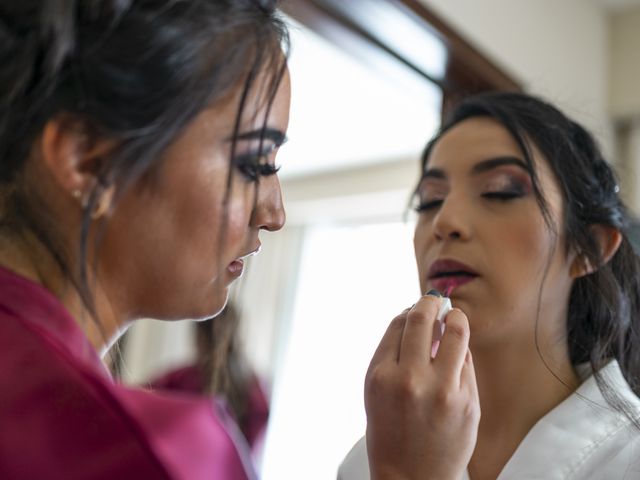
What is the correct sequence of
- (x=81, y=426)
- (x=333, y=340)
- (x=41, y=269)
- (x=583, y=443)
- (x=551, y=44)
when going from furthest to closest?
(x=333, y=340) < (x=551, y=44) < (x=583, y=443) < (x=41, y=269) < (x=81, y=426)

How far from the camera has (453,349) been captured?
668mm

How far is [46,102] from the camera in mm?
494

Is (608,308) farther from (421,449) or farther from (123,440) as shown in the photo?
(123,440)

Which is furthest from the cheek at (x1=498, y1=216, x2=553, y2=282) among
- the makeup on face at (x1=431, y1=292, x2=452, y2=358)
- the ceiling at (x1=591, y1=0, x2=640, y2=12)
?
the ceiling at (x1=591, y1=0, x2=640, y2=12)

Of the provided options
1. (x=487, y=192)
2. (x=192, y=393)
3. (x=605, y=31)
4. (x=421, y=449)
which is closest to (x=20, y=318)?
(x=421, y=449)

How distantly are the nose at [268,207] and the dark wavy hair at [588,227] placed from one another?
0.49m

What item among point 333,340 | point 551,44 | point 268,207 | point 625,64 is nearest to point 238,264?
point 268,207

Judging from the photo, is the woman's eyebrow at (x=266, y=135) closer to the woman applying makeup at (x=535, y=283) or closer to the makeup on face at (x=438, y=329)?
the makeup on face at (x=438, y=329)

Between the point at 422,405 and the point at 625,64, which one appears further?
the point at 625,64

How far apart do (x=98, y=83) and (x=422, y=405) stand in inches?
14.9

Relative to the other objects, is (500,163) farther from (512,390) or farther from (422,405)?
(422,405)

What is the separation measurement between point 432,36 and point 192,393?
1093mm

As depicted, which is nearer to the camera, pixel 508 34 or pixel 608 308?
pixel 608 308

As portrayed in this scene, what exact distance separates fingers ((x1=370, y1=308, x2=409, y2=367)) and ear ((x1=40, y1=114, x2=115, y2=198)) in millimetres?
328
